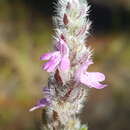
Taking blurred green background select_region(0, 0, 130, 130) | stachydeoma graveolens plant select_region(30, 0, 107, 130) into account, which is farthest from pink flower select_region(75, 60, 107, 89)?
blurred green background select_region(0, 0, 130, 130)

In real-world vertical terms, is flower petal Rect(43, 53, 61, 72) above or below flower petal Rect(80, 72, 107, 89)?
above

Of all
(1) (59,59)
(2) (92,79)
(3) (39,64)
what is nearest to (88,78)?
(2) (92,79)

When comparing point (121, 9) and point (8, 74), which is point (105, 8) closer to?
point (121, 9)

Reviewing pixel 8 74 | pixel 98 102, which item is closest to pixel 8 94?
pixel 8 74

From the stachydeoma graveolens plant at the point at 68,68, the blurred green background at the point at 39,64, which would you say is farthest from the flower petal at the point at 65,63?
the blurred green background at the point at 39,64

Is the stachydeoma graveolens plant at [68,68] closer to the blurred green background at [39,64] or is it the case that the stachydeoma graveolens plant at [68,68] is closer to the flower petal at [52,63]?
the flower petal at [52,63]

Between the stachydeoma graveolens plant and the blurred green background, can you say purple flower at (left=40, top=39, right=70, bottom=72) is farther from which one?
the blurred green background
